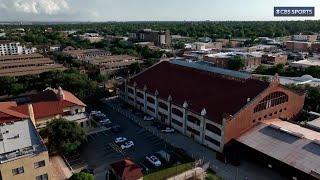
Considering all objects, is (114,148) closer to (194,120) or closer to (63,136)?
(63,136)

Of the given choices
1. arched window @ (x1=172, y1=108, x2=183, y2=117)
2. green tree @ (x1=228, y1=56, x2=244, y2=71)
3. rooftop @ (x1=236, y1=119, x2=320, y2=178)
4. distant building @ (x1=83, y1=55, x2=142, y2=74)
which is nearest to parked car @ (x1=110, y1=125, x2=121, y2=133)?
arched window @ (x1=172, y1=108, x2=183, y2=117)

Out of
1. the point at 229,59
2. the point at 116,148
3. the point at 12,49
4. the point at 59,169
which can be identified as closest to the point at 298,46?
the point at 229,59

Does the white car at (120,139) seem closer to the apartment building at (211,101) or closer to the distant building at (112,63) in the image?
the apartment building at (211,101)

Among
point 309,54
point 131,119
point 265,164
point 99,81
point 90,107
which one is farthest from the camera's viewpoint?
point 309,54

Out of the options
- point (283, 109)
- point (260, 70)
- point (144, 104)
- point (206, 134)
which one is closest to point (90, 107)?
point (144, 104)

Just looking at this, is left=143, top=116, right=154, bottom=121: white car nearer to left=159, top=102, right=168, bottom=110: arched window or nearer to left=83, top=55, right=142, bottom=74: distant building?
left=159, top=102, right=168, bottom=110: arched window

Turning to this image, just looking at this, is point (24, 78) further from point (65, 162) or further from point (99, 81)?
point (65, 162)

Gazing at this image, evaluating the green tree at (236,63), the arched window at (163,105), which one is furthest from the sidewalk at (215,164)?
the green tree at (236,63)
